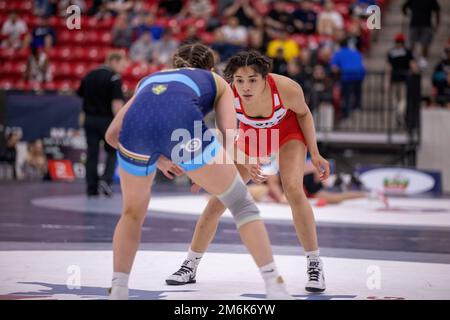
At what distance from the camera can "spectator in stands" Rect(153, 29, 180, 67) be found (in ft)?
52.6

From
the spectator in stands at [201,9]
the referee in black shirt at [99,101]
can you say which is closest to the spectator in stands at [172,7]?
the spectator in stands at [201,9]

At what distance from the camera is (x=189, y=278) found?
4.93 m

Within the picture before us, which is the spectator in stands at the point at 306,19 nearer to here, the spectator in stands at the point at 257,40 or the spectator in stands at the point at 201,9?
the spectator in stands at the point at 257,40

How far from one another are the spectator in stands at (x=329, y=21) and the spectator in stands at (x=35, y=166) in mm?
5390

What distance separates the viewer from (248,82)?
4652 millimetres

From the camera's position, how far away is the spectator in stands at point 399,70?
1420cm

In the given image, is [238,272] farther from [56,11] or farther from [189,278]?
[56,11]

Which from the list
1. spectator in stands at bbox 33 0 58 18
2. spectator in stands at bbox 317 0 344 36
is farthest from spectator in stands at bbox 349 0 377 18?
spectator in stands at bbox 33 0 58 18

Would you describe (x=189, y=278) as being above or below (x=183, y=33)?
below

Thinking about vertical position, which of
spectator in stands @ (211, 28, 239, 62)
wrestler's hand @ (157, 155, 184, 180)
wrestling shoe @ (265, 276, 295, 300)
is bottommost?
wrestling shoe @ (265, 276, 295, 300)

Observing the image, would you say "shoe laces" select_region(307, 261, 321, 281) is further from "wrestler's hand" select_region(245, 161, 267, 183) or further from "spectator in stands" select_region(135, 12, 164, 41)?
"spectator in stands" select_region(135, 12, 164, 41)

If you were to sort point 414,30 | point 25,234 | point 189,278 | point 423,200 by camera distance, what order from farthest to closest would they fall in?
point 414,30, point 423,200, point 25,234, point 189,278
